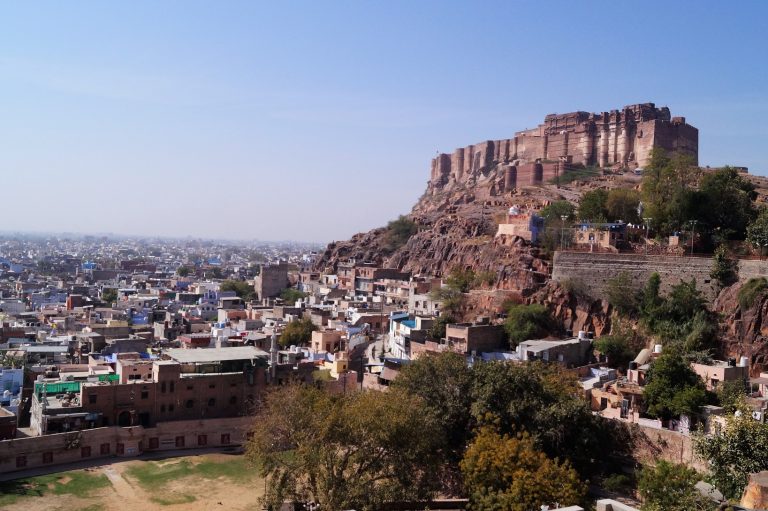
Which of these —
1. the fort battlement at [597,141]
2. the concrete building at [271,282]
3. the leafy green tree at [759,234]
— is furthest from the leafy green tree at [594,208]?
the concrete building at [271,282]

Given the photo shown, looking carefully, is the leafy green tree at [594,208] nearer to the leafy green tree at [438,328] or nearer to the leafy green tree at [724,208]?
the leafy green tree at [724,208]

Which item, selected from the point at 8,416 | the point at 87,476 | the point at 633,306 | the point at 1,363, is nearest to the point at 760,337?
the point at 633,306

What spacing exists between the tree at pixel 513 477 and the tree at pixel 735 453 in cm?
315

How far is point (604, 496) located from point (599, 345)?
31.0ft

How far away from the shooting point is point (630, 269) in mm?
33250

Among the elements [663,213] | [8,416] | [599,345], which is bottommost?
[8,416]

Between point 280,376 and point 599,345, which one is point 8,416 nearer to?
point 280,376

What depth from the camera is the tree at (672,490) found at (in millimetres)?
14891

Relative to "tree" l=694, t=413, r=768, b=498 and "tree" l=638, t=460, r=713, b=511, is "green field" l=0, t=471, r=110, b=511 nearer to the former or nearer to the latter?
"tree" l=638, t=460, r=713, b=511

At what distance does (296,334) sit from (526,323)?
40.2 ft

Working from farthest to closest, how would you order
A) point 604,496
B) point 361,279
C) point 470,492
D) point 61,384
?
1. point 361,279
2. point 61,384
3. point 604,496
4. point 470,492

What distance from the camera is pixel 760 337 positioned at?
26969mm

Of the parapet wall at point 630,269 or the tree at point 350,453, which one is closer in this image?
the tree at point 350,453

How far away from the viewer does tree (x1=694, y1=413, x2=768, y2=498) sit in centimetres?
1739
